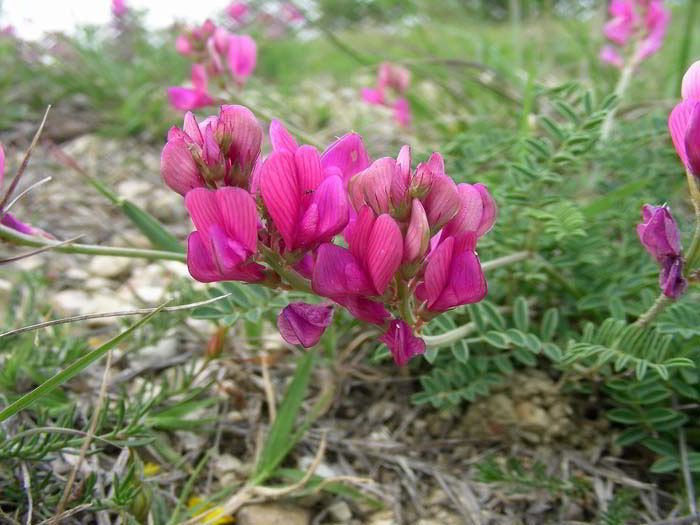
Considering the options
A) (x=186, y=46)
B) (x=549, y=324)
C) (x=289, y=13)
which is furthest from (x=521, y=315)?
(x=289, y=13)

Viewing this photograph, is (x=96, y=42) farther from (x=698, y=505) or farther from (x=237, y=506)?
(x=698, y=505)

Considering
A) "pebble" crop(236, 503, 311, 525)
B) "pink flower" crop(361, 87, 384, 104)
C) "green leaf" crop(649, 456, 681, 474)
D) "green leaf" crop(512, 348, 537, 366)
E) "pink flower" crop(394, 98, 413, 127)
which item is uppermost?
"pink flower" crop(361, 87, 384, 104)

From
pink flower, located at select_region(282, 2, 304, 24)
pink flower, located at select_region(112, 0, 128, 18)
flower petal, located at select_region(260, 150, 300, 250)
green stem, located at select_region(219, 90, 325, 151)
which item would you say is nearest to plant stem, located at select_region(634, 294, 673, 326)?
flower petal, located at select_region(260, 150, 300, 250)

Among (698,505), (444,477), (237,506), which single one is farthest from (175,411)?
(698,505)

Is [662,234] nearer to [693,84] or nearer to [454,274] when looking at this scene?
[693,84]

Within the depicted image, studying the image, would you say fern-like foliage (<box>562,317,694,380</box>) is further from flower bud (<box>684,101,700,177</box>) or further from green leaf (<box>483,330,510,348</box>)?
flower bud (<box>684,101,700,177</box>)

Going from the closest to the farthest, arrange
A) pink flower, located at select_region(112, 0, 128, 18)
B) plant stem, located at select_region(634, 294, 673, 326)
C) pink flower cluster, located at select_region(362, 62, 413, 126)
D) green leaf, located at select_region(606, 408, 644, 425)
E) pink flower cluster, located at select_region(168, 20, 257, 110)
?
plant stem, located at select_region(634, 294, 673, 326), green leaf, located at select_region(606, 408, 644, 425), pink flower cluster, located at select_region(168, 20, 257, 110), pink flower cluster, located at select_region(362, 62, 413, 126), pink flower, located at select_region(112, 0, 128, 18)

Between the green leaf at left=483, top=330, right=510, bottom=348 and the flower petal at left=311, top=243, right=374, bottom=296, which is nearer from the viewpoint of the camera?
the flower petal at left=311, top=243, right=374, bottom=296

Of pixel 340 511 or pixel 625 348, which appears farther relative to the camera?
pixel 340 511
